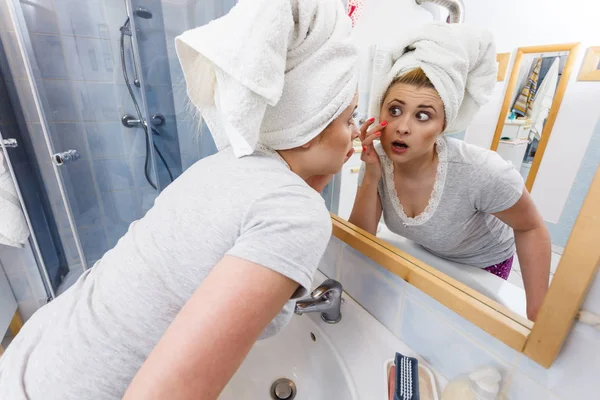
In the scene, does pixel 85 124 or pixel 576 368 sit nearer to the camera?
pixel 576 368

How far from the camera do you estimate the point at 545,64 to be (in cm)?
49

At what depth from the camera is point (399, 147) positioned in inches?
28.1

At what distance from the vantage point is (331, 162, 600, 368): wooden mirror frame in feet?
1.20

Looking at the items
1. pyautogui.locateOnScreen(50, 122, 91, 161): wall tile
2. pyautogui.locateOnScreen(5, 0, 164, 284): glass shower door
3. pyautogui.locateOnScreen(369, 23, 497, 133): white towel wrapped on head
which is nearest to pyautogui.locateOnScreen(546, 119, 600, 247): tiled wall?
pyautogui.locateOnScreen(369, 23, 497, 133): white towel wrapped on head

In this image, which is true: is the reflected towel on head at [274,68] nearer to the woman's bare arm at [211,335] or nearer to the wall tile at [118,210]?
the woman's bare arm at [211,335]

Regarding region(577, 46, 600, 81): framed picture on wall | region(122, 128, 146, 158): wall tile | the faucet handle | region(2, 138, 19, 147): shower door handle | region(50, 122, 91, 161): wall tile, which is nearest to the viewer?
region(577, 46, 600, 81): framed picture on wall

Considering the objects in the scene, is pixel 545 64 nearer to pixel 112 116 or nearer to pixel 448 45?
pixel 448 45

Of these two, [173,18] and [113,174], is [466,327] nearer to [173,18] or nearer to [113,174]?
[173,18]

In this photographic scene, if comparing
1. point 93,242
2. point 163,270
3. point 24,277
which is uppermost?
point 163,270

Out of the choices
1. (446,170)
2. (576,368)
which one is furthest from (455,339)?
(446,170)

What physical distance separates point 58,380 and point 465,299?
2.15 ft

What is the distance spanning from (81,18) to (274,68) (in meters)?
1.58

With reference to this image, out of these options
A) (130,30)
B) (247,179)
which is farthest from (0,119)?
(247,179)

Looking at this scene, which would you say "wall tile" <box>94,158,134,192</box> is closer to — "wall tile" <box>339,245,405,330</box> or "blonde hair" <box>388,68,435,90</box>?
"wall tile" <box>339,245,405,330</box>
